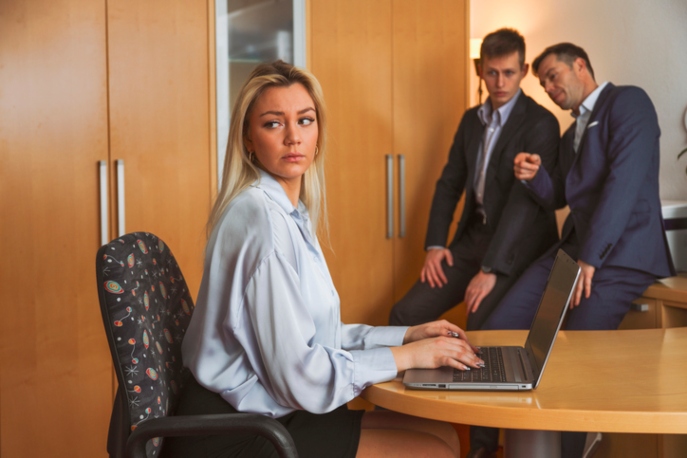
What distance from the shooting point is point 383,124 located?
3654 mm

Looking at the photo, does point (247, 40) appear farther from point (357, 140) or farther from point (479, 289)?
point (479, 289)

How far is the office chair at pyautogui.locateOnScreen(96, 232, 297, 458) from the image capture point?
1441mm

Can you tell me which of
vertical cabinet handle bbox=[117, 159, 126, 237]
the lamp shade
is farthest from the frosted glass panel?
the lamp shade

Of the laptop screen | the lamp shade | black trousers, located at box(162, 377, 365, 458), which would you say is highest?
the lamp shade

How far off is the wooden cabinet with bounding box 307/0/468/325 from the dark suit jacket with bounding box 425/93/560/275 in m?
0.22

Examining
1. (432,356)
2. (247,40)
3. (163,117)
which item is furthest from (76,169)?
(432,356)

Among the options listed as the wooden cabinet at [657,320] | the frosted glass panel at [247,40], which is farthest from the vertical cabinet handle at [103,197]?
the wooden cabinet at [657,320]

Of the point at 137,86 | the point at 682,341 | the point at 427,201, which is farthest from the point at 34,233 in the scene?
the point at 682,341

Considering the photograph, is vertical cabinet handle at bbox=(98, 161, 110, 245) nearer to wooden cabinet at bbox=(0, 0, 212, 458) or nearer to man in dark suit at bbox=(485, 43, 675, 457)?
wooden cabinet at bbox=(0, 0, 212, 458)

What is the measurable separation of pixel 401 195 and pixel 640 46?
123 centimetres

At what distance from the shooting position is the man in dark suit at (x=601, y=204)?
104 inches

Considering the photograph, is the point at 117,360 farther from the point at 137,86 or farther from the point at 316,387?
the point at 137,86

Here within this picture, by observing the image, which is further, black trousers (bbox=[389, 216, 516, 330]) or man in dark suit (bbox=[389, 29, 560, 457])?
black trousers (bbox=[389, 216, 516, 330])

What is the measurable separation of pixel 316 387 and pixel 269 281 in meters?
0.23
